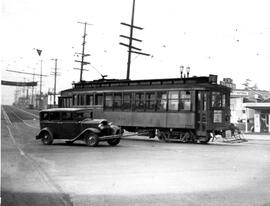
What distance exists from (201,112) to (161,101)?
2.20 m

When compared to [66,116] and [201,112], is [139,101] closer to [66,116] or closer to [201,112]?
[201,112]

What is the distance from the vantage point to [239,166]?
10.4 metres

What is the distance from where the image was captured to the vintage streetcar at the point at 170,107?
18.4 meters

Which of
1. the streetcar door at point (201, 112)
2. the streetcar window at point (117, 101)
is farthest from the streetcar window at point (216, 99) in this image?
the streetcar window at point (117, 101)

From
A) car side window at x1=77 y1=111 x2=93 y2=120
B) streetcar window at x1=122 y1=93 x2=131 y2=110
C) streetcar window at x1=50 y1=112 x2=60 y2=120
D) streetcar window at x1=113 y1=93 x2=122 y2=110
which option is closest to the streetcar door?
streetcar window at x1=122 y1=93 x2=131 y2=110

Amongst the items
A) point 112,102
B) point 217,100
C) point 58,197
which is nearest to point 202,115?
point 217,100

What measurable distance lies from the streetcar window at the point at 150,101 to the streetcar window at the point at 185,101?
5.10ft

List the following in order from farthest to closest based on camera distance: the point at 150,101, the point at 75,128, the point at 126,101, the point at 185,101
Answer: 1. the point at 126,101
2. the point at 150,101
3. the point at 185,101
4. the point at 75,128

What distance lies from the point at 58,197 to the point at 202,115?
41.9 ft

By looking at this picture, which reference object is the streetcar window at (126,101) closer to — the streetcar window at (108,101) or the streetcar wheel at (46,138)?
the streetcar window at (108,101)

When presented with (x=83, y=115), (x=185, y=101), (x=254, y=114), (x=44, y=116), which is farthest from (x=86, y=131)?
(x=254, y=114)

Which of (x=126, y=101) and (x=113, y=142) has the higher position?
(x=126, y=101)

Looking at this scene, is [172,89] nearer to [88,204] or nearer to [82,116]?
[82,116]

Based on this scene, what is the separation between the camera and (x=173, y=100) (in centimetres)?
1905
